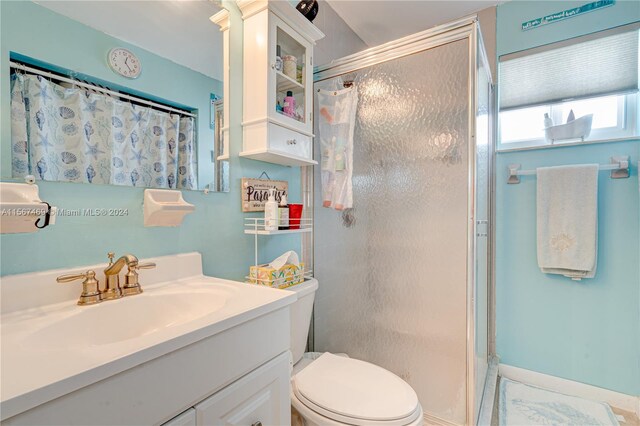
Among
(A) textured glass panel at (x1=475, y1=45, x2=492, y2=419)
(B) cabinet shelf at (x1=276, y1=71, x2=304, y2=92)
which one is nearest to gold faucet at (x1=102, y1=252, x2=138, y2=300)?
(B) cabinet shelf at (x1=276, y1=71, x2=304, y2=92)

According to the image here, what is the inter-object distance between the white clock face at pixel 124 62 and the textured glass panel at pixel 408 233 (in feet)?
3.36

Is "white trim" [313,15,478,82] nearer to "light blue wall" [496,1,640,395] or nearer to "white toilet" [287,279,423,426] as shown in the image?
"light blue wall" [496,1,640,395]

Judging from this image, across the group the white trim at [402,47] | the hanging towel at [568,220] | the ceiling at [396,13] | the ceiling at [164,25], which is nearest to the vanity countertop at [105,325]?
the ceiling at [164,25]

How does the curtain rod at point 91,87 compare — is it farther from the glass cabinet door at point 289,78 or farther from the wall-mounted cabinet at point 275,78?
the glass cabinet door at point 289,78

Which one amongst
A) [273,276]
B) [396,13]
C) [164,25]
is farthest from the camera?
[396,13]

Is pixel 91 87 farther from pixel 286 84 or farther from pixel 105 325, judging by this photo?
pixel 286 84

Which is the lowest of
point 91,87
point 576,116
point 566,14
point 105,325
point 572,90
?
point 105,325

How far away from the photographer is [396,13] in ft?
6.81

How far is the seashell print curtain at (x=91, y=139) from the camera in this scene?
77 centimetres

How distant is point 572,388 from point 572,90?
1797mm

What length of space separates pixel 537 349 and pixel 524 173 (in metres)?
1.11

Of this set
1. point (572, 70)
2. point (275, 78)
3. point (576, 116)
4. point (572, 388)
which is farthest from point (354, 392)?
point (572, 70)

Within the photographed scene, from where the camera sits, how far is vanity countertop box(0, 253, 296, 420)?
447 mm

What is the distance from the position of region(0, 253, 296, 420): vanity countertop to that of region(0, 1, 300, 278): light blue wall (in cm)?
6
